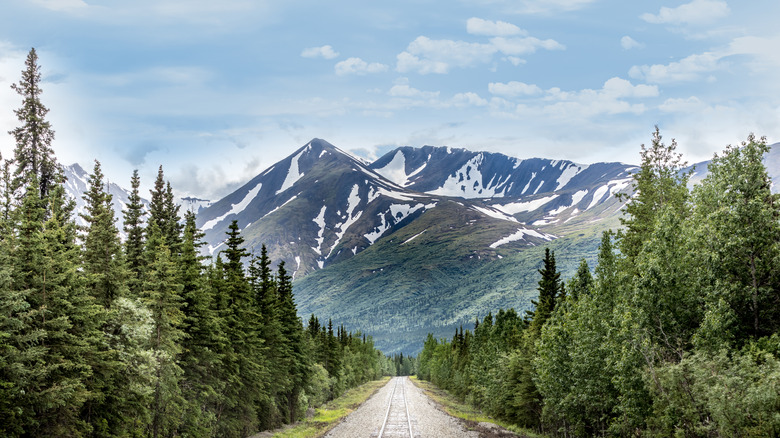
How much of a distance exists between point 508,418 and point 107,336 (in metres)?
38.4

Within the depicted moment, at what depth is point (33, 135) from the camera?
31391 millimetres

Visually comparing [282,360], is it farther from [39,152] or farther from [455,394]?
[455,394]

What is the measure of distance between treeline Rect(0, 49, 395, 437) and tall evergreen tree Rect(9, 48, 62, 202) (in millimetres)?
60

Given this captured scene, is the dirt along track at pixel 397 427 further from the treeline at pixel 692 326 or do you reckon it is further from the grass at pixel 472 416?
the treeline at pixel 692 326

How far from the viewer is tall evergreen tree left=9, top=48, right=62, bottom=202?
30.9 m

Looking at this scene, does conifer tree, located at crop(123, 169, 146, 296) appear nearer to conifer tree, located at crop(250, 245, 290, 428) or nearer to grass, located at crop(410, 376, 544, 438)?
conifer tree, located at crop(250, 245, 290, 428)

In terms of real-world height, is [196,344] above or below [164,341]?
below

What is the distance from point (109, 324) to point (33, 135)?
49.4 ft

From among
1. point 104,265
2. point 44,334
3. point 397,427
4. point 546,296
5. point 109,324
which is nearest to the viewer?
point 44,334

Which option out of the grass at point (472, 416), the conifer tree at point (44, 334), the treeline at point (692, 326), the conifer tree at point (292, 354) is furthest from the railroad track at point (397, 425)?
the conifer tree at point (44, 334)

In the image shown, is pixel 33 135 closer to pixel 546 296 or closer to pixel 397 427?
pixel 397 427

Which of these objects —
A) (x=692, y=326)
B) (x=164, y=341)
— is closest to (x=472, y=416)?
(x=692, y=326)

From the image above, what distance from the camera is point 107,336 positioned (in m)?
22.6

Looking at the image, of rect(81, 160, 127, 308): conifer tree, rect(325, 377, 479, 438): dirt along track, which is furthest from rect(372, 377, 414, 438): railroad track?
rect(81, 160, 127, 308): conifer tree
